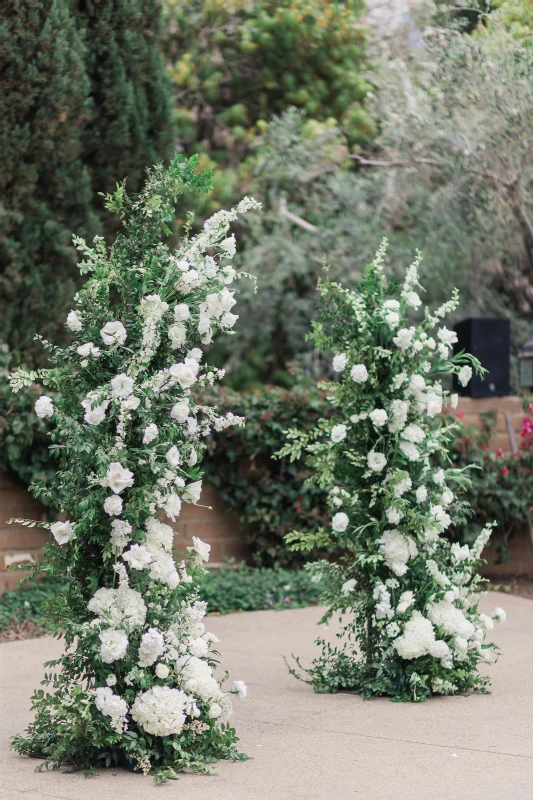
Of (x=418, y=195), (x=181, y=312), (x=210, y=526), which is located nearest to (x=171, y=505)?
(x=181, y=312)

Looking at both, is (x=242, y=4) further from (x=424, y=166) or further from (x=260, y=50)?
(x=424, y=166)

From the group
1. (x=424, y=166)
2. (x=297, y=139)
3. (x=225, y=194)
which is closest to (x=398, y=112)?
(x=424, y=166)

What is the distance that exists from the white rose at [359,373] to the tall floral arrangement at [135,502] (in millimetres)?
1106

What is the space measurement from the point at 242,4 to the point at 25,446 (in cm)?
1023

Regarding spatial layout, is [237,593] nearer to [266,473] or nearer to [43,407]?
[266,473]

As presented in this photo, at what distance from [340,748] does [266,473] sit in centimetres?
499

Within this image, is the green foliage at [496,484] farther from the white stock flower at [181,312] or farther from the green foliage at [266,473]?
the white stock flower at [181,312]

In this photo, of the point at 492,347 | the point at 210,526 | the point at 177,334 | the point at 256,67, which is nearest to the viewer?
the point at 177,334

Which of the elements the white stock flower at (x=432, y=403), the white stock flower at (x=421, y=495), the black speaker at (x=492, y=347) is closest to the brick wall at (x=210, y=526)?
the black speaker at (x=492, y=347)

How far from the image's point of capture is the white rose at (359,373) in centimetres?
513

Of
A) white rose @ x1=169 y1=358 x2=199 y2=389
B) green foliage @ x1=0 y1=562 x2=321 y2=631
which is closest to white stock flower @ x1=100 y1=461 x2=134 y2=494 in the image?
white rose @ x1=169 y1=358 x2=199 y2=389

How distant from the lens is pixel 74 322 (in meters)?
4.09

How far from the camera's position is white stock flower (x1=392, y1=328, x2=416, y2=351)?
5.11m

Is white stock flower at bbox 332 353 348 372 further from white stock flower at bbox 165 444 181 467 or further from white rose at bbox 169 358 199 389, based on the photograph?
white stock flower at bbox 165 444 181 467
